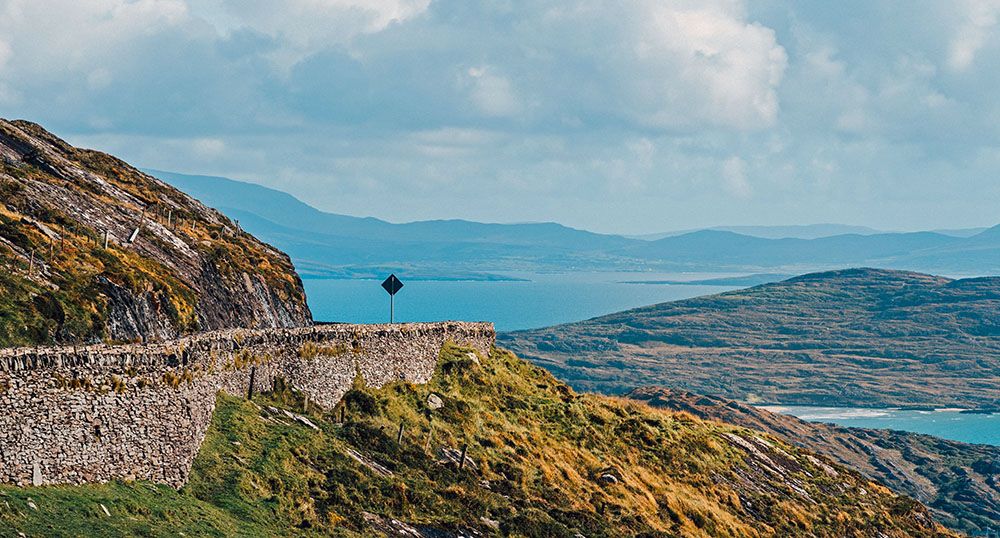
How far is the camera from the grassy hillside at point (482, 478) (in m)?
25.7

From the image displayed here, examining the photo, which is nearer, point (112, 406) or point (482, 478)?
point (112, 406)

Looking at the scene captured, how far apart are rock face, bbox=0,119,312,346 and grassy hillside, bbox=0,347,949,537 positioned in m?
8.21

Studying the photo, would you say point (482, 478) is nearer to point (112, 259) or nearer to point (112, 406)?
point (112, 406)

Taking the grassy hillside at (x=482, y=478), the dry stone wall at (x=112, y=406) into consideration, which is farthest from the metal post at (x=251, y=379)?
the grassy hillside at (x=482, y=478)

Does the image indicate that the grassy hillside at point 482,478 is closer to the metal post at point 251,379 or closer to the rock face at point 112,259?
the metal post at point 251,379

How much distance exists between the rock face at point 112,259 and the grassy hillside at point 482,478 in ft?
27.0

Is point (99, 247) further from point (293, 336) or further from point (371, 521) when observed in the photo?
point (371, 521)

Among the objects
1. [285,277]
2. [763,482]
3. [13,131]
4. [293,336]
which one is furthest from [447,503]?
[13,131]

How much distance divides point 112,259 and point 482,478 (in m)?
18.0

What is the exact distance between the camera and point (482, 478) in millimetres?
38250

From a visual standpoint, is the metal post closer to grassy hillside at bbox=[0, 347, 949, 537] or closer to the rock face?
grassy hillside at bbox=[0, 347, 949, 537]

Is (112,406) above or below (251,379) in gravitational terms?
above

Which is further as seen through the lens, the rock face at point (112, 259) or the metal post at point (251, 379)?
the rock face at point (112, 259)

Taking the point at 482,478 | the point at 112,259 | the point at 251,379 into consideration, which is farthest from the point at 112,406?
the point at 112,259
